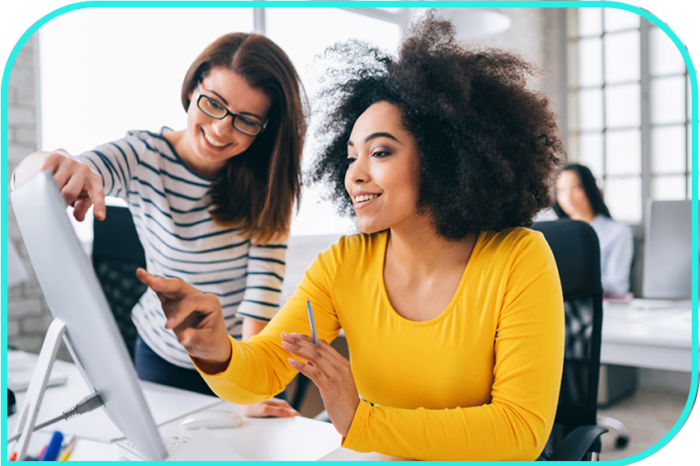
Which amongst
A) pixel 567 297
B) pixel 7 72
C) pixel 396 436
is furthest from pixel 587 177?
pixel 7 72

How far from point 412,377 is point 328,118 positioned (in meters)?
0.59

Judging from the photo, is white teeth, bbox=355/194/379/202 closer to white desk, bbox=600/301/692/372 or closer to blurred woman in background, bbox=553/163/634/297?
white desk, bbox=600/301/692/372

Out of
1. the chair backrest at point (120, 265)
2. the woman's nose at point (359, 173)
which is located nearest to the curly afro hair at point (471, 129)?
the woman's nose at point (359, 173)

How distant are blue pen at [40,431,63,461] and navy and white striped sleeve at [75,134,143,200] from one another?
1.63 ft

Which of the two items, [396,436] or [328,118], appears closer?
[396,436]

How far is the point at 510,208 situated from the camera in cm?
102

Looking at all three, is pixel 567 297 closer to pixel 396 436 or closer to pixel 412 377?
pixel 412 377

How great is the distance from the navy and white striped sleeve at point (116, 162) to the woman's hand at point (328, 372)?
61 centimetres

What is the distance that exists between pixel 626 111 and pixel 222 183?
3403mm

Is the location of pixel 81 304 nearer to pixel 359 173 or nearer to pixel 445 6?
pixel 359 173

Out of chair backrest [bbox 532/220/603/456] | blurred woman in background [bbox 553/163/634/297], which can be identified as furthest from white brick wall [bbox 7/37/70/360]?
blurred woman in background [bbox 553/163/634/297]

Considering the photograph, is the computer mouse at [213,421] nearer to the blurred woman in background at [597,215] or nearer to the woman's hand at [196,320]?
the woman's hand at [196,320]

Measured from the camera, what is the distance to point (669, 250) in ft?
6.38

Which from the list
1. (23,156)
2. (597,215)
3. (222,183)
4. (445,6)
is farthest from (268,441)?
(597,215)
